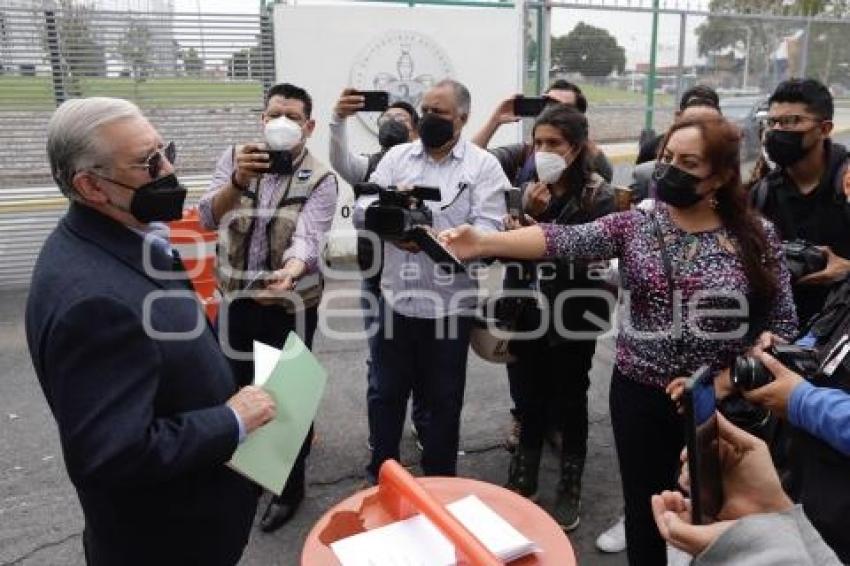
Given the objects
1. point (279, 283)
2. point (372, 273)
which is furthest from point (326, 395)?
point (279, 283)

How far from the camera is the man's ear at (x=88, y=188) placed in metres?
1.65

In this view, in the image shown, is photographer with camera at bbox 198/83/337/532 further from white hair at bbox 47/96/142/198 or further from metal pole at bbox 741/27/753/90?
metal pole at bbox 741/27/753/90

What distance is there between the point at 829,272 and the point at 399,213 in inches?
67.9

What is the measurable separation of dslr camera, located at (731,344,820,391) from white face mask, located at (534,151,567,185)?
1307mm

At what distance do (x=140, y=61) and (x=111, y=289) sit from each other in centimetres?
578

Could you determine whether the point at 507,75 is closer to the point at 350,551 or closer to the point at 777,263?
the point at 777,263

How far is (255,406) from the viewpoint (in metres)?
1.82

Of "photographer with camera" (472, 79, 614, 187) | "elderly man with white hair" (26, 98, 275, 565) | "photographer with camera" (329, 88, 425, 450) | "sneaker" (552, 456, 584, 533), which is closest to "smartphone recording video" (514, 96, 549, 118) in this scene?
A: "photographer with camera" (472, 79, 614, 187)

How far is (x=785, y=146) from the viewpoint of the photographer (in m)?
3.01

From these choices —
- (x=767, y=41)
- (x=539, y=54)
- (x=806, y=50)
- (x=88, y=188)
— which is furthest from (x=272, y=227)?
(x=806, y=50)

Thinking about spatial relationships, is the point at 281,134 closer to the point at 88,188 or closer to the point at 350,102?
the point at 350,102

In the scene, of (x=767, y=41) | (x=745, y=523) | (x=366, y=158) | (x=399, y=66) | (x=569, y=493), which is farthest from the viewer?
(x=767, y=41)

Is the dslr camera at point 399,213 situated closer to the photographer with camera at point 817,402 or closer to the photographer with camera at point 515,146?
the photographer with camera at point 515,146

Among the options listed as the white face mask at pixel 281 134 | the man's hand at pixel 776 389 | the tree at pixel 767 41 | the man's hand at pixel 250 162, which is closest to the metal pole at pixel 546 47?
the tree at pixel 767 41
